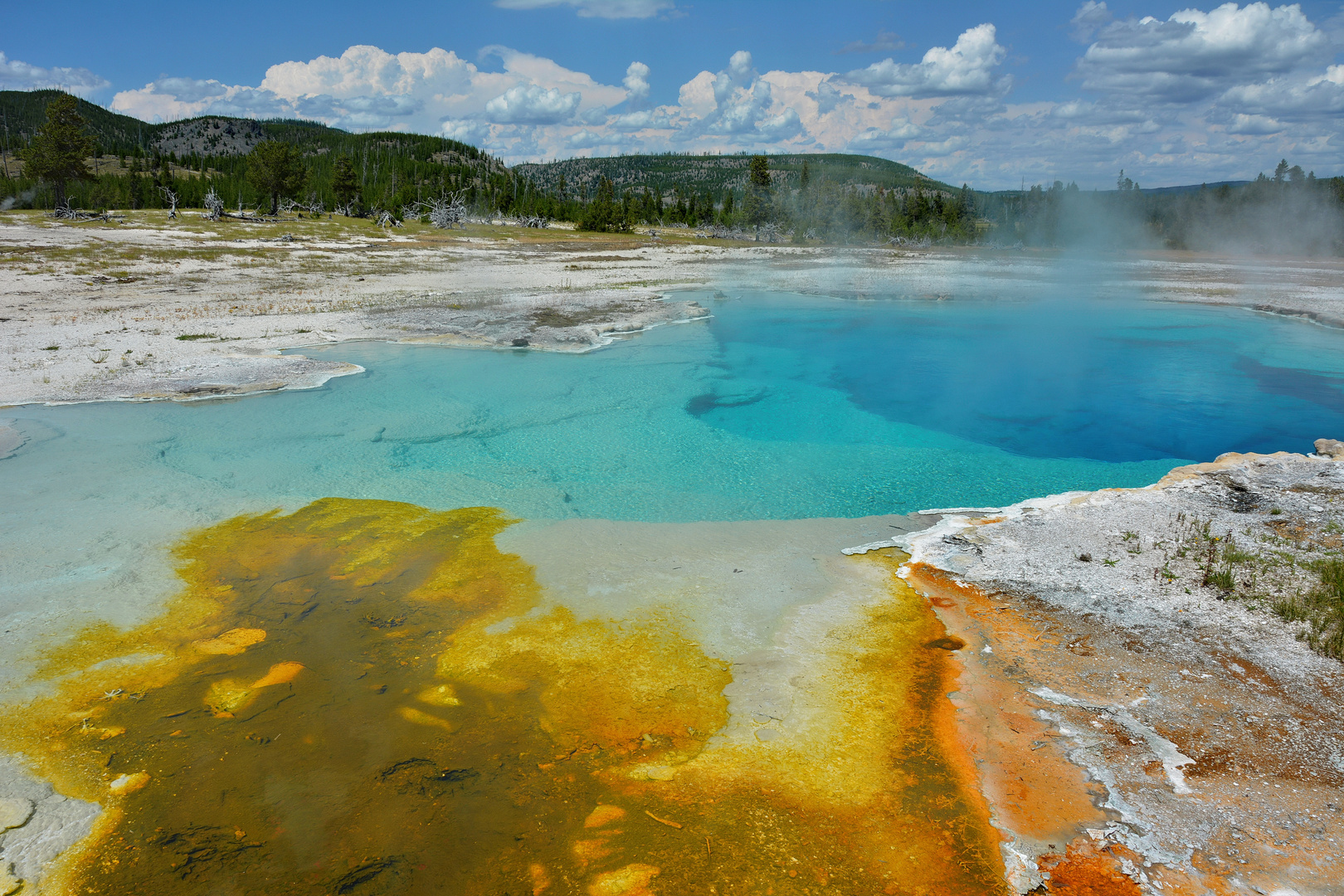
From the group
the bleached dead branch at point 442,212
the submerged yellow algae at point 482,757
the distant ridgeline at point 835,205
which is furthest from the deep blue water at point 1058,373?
the distant ridgeline at point 835,205

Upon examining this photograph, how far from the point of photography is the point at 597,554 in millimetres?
7168

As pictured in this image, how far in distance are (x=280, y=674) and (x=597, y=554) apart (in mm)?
2973

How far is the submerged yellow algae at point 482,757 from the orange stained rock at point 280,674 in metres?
0.02

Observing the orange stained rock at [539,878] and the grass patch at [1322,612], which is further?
the grass patch at [1322,612]

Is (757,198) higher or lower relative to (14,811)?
higher

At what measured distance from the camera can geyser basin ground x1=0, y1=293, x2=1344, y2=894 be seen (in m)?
4.14

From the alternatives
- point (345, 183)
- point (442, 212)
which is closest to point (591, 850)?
point (442, 212)

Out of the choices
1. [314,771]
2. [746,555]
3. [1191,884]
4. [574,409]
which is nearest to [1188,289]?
[574,409]

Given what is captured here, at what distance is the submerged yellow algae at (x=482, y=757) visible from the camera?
3.59 m

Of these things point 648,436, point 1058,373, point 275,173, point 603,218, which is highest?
point 275,173

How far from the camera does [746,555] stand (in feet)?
23.4

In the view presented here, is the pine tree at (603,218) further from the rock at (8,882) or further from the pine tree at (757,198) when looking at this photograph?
the rock at (8,882)

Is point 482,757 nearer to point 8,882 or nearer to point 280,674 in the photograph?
point 280,674

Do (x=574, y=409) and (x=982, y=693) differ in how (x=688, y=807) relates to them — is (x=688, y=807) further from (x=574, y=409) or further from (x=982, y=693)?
(x=574, y=409)
